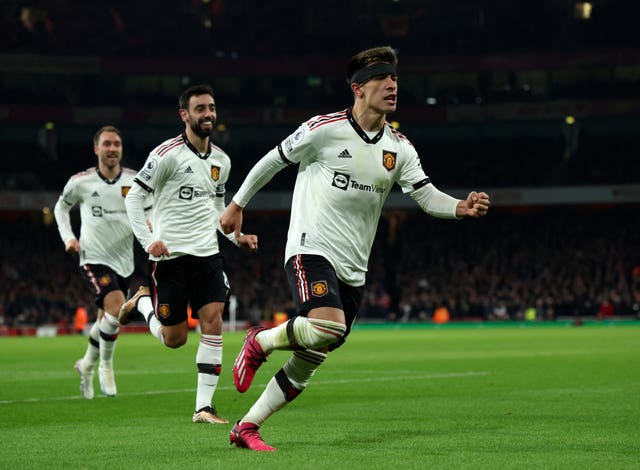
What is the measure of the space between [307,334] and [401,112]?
1865 inches

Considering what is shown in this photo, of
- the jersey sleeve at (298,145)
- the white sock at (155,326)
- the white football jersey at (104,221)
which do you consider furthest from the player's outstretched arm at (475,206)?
the white football jersey at (104,221)

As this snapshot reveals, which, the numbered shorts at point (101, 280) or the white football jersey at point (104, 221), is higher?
the white football jersey at point (104, 221)

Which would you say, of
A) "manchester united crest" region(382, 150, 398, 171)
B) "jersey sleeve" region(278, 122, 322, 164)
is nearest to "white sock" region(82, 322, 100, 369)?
"jersey sleeve" region(278, 122, 322, 164)

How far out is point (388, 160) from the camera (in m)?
7.84

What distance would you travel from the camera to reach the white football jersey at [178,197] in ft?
33.6

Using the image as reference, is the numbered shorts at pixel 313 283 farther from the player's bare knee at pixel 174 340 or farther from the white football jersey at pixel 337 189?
the player's bare knee at pixel 174 340

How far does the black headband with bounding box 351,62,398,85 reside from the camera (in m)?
7.70

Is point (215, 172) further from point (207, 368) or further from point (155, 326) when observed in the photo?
point (207, 368)

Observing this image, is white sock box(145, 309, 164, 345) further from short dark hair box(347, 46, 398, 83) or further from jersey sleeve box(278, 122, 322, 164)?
short dark hair box(347, 46, 398, 83)

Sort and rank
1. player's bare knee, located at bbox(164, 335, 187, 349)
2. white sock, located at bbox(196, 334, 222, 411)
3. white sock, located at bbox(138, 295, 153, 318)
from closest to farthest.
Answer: white sock, located at bbox(196, 334, 222, 411), player's bare knee, located at bbox(164, 335, 187, 349), white sock, located at bbox(138, 295, 153, 318)

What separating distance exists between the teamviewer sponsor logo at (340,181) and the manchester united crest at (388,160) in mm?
329

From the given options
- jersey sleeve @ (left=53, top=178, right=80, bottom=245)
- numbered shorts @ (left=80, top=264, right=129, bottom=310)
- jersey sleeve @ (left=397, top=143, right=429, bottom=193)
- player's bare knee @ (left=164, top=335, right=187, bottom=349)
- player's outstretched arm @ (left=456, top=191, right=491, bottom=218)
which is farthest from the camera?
jersey sleeve @ (left=53, top=178, right=80, bottom=245)

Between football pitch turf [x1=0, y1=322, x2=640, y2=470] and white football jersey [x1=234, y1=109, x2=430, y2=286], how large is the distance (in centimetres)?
136

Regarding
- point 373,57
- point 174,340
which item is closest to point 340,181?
point 373,57
